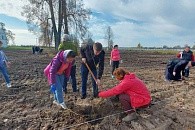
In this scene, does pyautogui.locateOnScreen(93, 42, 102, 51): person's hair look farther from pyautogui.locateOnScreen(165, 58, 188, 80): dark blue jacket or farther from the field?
pyautogui.locateOnScreen(165, 58, 188, 80): dark blue jacket

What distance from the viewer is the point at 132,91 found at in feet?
17.5

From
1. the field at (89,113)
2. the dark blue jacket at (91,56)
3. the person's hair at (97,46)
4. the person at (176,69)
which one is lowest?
the field at (89,113)

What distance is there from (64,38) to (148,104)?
10.5 ft

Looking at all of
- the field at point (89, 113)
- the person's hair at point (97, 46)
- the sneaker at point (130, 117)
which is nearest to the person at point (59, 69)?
the field at point (89, 113)

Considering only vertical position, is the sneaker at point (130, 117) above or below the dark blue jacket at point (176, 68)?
below

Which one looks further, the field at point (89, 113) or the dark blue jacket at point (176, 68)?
the dark blue jacket at point (176, 68)

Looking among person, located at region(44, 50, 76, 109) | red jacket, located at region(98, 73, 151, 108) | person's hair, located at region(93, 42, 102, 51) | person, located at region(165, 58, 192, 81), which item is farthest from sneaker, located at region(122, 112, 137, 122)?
person, located at region(165, 58, 192, 81)

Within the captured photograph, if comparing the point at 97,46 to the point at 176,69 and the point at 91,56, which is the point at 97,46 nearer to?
the point at 91,56

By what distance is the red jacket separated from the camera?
5.24 m

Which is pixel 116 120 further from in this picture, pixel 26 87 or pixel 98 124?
pixel 26 87

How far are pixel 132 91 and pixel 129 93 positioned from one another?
0.09 meters

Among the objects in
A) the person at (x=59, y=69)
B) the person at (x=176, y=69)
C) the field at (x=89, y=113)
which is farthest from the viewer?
the person at (x=176, y=69)

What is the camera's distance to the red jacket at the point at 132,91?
524 centimetres

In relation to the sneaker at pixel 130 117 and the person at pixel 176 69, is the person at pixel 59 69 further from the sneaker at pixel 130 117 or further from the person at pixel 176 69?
the person at pixel 176 69
